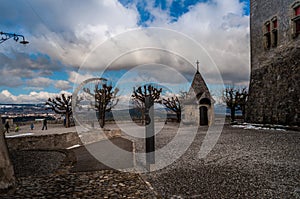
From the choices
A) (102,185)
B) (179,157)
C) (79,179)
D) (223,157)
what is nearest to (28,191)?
(79,179)

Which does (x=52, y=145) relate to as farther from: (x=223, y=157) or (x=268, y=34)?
(x=268, y=34)

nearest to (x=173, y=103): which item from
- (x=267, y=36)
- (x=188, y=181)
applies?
(x=267, y=36)

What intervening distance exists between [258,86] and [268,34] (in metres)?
4.16

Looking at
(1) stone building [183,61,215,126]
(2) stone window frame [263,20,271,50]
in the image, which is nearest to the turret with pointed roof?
(1) stone building [183,61,215,126]

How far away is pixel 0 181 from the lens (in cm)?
432

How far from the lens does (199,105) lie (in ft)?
69.6

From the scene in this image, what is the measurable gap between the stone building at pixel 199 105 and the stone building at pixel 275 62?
360 centimetres

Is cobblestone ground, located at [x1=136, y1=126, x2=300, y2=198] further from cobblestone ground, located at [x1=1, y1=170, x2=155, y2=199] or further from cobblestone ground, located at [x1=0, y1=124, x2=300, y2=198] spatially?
cobblestone ground, located at [x1=1, y1=170, x2=155, y2=199]

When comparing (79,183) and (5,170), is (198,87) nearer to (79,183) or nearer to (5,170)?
(79,183)

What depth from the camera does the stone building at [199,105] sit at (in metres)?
21.3

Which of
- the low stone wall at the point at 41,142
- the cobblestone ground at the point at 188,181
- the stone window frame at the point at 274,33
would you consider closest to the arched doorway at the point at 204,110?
the stone window frame at the point at 274,33

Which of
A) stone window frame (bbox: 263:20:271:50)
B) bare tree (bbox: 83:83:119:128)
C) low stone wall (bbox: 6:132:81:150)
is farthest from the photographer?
bare tree (bbox: 83:83:119:128)

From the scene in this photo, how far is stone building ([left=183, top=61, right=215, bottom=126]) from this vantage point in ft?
69.8

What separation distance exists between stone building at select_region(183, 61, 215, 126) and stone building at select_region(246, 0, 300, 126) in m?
3.60
